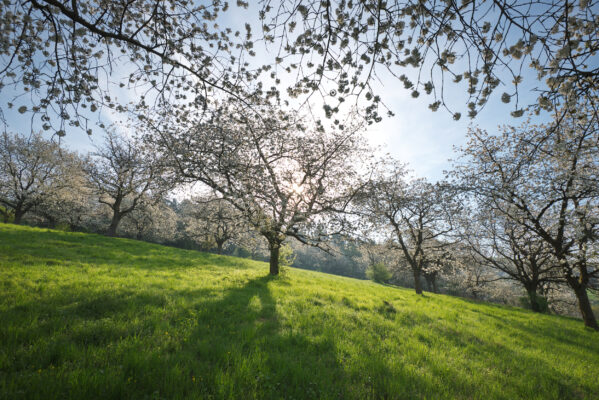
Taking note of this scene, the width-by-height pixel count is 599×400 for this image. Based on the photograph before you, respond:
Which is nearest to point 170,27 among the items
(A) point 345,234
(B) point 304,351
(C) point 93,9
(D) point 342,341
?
(C) point 93,9

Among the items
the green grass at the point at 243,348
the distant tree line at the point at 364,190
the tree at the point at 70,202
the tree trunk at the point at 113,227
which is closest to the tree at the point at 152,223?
the tree at the point at 70,202

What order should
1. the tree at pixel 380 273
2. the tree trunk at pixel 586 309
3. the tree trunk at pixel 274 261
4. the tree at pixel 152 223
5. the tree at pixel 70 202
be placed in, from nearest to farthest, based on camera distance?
the tree trunk at pixel 586 309, the tree trunk at pixel 274 261, the tree at pixel 70 202, the tree at pixel 152 223, the tree at pixel 380 273

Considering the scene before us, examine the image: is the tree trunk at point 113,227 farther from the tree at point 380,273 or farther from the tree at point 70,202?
the tree at point 380,273

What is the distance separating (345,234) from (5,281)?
12.6 meters

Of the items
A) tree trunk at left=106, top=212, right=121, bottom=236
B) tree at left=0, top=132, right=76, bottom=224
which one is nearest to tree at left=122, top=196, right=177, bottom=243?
tree trunk at left=106, top=212, right=121, bottom=236

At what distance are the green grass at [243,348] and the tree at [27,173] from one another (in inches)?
1076

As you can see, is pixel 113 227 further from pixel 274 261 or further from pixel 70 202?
pixel 274 261

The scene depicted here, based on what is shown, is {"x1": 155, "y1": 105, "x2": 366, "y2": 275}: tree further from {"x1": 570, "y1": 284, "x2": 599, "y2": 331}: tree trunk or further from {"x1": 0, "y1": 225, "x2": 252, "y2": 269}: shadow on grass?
{"x1": 570, "y1": 284, "x2": 599, "y2": 331}: tree trunk

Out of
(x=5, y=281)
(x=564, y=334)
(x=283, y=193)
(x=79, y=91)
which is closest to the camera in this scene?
(x=79, y=91)

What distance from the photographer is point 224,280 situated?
10594 mm

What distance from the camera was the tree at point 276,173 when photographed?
10195mm

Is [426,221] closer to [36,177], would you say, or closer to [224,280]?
[224,280]

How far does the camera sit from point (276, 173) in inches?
498

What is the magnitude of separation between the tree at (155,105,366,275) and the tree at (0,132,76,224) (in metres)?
27.1
